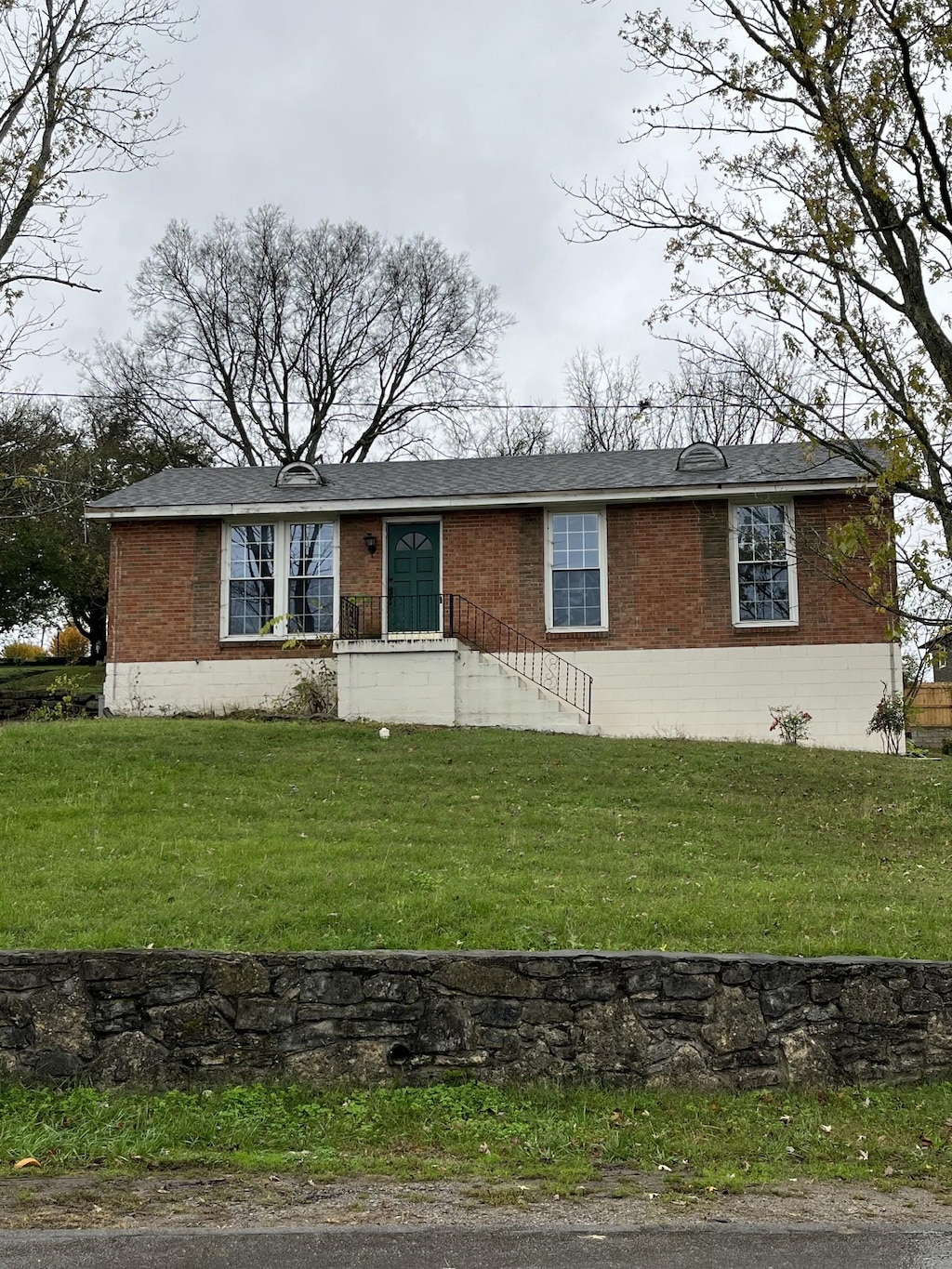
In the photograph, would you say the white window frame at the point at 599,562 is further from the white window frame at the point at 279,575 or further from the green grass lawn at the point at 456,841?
the white window frame at the point at 279,575

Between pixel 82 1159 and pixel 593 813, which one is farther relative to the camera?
pixel 593 813

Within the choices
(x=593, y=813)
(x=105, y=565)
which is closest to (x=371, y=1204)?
(x=593, y=813)

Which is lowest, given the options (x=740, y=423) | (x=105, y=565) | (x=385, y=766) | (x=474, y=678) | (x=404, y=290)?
(x=385, y=766)

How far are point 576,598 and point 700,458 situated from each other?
3.22m

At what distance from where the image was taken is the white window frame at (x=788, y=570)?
18125 millimetres

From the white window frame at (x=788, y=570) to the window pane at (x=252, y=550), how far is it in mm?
7411

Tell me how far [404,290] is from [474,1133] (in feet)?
112

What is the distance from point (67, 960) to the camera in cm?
647

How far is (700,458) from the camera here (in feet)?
64.1

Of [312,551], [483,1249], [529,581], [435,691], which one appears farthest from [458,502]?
[483,1249]

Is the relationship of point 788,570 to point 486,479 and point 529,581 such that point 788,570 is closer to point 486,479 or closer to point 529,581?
point 529,581

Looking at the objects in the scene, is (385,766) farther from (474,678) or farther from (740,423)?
(740,423)

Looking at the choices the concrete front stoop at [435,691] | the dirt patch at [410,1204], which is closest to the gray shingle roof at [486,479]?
the concrete front stoop at [435,691]

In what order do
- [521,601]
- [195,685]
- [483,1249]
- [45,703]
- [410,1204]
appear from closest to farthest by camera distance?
[483,1249]
[410,1204]
[521,601]
[195,685]
[45,703]
